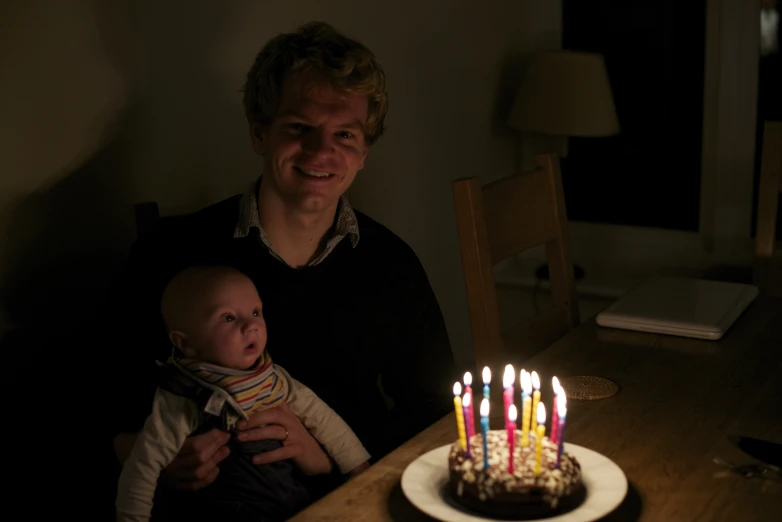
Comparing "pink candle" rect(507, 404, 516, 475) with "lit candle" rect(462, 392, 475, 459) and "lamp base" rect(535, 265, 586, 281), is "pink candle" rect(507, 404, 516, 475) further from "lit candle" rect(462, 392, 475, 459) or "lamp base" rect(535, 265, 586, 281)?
"lamp base" rect(535, 265, 586, 281)

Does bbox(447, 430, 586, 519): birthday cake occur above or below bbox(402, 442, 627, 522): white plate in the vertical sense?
above

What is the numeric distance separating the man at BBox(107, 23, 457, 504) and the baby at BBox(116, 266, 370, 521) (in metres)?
0.13

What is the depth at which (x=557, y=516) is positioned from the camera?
3.57ft

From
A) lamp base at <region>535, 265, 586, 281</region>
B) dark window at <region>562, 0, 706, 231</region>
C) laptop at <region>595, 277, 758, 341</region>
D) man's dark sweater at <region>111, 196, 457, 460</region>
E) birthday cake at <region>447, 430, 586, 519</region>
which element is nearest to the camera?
birthday cake at <region>447, 430, 586, 519</region>

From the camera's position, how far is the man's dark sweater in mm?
1720

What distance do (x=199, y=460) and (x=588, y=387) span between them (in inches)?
25.7

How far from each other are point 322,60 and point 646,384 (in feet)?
2.76

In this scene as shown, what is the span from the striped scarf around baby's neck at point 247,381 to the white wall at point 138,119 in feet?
1.57

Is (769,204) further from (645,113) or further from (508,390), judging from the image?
(508,390)

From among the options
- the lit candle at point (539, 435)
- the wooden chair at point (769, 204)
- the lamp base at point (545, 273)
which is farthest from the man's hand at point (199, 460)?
the lamp base at point (545, 273)

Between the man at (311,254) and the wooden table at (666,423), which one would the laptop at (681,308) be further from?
the man at (311,254)

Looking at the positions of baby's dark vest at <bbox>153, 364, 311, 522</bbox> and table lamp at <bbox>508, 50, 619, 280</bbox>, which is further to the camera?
table lamp at <bbox>508, 50, 619, 280</bbox>

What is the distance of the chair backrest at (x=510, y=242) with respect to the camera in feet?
5.91

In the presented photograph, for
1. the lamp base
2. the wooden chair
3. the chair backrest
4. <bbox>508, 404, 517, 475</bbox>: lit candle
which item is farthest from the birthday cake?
the lamp base
